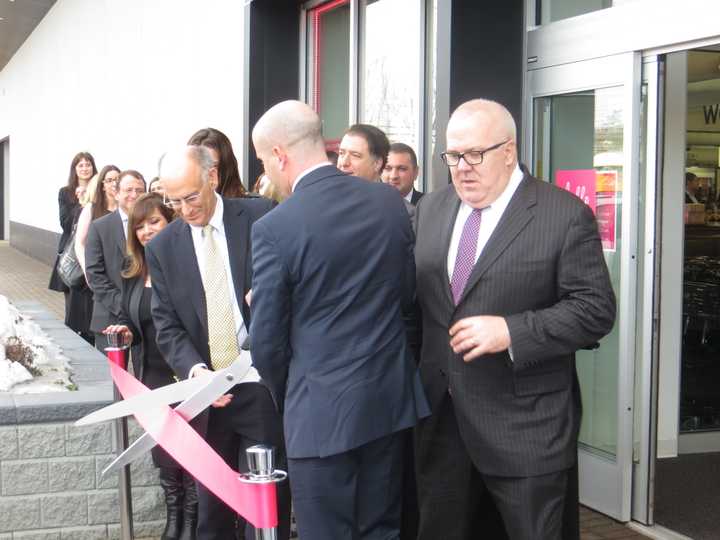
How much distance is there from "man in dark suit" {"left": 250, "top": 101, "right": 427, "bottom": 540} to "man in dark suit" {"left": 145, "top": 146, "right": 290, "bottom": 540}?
801 mm

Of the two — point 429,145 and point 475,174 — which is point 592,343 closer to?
point 475,174

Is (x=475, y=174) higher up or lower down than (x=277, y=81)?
lower down

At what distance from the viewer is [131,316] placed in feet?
16.6

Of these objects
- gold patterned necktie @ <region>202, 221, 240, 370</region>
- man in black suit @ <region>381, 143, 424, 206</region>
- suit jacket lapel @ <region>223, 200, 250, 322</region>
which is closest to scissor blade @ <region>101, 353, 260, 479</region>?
gold patterned necktie @ <region>202, 221, 240, 370</region>

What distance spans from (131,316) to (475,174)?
2264mm

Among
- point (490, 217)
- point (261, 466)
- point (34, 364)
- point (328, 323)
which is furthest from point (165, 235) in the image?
point (34, 364)

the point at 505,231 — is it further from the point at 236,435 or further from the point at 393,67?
the point at 393,67

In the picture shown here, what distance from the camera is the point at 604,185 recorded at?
546 centimetres

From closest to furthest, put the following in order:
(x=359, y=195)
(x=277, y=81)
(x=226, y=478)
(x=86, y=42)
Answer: (x=226, y=478) < (x=359, y=195) < (x=277, y=81) < (x=86, y=42)

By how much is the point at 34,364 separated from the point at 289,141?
2.98 meters

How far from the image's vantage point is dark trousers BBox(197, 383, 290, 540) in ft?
13.5

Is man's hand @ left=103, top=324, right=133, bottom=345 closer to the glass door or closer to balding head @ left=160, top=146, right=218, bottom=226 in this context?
balding head @ left=160, top=146, right=218, bottom=226

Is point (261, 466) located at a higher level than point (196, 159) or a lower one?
lower

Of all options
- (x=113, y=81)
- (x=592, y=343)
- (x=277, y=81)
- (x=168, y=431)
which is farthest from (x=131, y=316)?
(x=113, y=81)
